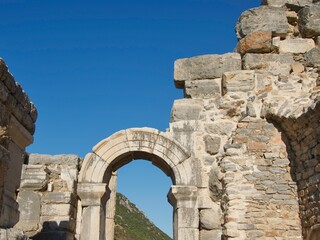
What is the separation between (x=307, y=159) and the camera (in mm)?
6184

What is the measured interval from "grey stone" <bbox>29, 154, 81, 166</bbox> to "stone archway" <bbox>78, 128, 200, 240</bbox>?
249 millimetres

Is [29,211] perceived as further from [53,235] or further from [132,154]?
[132,154]

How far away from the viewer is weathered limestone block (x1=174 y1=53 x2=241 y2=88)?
7.68 meters

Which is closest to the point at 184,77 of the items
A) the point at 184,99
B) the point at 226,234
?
the point at 184,99

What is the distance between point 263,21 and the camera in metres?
7.79

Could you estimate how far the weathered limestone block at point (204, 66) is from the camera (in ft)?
25.2

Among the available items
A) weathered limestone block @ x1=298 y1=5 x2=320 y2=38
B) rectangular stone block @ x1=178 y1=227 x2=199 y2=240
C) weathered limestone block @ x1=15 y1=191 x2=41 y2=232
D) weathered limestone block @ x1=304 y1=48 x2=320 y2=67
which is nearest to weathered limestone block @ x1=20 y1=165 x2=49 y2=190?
weathered limestone block @ x1=15 y1=191 x2=41 y2=232

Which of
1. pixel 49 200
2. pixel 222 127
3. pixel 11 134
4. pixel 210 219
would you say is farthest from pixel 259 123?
pixel 11 134

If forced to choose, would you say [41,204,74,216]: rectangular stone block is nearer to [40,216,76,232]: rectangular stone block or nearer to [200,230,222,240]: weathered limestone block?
[40,216,76,232]: rectangular stone block

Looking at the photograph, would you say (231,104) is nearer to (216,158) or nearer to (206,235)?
(216,158)

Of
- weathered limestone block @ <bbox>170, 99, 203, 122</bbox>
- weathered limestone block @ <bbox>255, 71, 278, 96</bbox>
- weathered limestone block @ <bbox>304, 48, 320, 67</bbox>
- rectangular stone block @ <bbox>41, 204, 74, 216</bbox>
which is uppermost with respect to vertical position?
weathered limestone block @ <bbox>304, 48, 320, 67</bbox>

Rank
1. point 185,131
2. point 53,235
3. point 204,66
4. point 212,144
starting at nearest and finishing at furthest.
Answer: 1. point 53,235
2. point 212,144
3. point 185,131
4. point 204,66

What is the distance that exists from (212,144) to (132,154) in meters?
1.45

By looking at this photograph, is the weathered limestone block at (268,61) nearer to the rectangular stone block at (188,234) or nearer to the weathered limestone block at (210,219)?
the weathered limestone block at (210,219)
